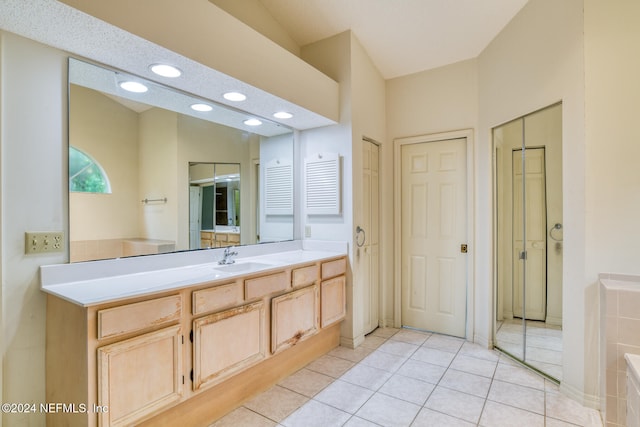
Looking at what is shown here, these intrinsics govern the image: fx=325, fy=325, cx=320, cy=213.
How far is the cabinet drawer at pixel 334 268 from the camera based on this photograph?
2844mm

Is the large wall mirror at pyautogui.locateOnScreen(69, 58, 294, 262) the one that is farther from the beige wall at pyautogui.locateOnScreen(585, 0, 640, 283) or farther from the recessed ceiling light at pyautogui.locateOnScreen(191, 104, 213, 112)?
the beige wall at pyautogui.locateOnScreen(585, 0, 640, 283)

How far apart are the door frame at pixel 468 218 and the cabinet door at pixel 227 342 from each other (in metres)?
1.97

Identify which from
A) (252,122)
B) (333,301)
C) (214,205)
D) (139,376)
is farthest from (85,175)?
(333,301)

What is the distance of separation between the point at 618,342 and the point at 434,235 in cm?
175

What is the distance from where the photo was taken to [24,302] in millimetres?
1636

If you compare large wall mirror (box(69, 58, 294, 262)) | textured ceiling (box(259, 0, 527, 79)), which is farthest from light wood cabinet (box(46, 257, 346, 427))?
textured ceiling (box(259, 0, 527, 79))

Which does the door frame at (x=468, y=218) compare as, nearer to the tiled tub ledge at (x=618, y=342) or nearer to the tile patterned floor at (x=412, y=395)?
the tile patterned floor at (x=412, y=395)

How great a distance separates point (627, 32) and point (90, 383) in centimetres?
350

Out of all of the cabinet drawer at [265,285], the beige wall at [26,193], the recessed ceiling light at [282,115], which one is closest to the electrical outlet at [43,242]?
the beige wall at [26,193]

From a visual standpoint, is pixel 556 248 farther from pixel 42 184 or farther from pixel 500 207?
pixel 42 184

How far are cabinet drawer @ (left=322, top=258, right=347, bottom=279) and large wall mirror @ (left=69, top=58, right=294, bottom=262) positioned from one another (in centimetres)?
61

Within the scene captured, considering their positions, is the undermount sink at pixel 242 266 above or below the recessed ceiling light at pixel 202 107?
below

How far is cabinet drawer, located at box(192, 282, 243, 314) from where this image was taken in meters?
1.79

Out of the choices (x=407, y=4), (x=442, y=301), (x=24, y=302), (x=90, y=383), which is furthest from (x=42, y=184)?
(x=442, y=301)
